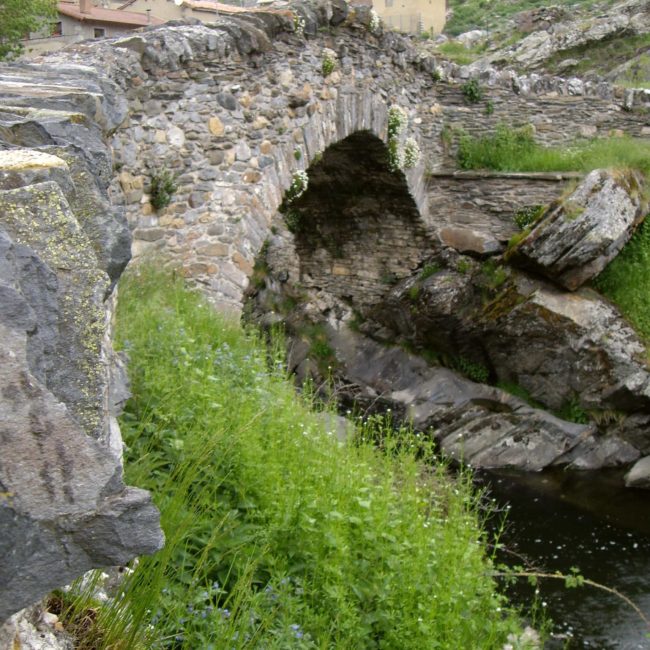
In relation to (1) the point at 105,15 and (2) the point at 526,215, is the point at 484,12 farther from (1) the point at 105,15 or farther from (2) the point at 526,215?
(2) the point at 526,215

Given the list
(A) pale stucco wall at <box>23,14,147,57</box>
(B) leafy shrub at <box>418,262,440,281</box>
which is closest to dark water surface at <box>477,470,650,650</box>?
(B) leafy shrub at <box>418,262,440,281</box>

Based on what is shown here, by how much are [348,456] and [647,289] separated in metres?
7.79

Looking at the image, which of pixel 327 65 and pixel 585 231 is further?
pixel 585 231

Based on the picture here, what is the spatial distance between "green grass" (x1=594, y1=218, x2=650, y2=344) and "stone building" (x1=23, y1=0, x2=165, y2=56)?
67.6ft

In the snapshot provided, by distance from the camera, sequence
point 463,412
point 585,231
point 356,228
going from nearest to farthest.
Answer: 1. point 585,231
2. point 463,412
3. point 356,228

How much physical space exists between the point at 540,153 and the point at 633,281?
251 centimetres

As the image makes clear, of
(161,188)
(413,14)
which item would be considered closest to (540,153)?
(161,188)

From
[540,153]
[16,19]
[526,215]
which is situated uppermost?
[16,19]

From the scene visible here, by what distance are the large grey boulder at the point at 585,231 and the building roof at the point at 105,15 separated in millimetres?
19814

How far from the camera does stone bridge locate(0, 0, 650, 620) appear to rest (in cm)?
130

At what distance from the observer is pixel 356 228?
1310cm

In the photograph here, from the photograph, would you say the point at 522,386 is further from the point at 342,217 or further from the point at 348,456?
the point at 348,456

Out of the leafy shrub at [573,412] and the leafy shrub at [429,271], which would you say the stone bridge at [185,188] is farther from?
the leafy shrub at [573,412]

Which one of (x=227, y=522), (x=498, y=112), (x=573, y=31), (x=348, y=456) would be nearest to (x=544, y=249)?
(x=498, y=112)
